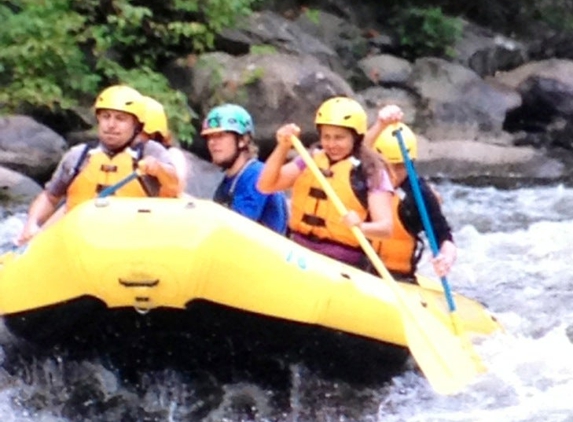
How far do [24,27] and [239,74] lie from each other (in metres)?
1.91

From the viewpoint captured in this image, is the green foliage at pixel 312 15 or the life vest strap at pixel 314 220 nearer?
the life vest strap at pixel 314 220

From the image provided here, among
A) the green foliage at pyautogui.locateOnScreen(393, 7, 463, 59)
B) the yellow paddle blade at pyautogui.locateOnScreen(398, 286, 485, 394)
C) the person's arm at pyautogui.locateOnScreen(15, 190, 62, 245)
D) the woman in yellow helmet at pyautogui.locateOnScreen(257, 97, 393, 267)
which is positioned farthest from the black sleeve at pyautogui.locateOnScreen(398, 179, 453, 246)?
the green foliage at pyautogui.locateOnScreen(393, 7, 463, 59)

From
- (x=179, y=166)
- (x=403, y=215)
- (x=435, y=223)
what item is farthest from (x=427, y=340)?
(x=179, y=166)

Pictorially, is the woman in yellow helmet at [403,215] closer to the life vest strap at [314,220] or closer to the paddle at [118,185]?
the life vest strap at [314,220]

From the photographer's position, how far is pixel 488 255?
26.1ft

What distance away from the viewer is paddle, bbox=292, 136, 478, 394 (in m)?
4.69

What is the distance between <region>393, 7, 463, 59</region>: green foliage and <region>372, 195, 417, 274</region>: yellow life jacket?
785 centimetres

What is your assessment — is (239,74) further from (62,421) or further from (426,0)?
(62,421)

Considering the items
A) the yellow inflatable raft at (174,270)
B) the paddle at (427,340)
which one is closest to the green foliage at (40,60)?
the paddle at (427,340)

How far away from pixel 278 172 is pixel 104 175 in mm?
773

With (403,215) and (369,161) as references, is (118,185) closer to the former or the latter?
(369,161)

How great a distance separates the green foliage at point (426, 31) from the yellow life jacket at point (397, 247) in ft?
25.7

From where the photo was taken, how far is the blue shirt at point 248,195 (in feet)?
17.7

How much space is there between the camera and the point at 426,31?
1314 centimetres
